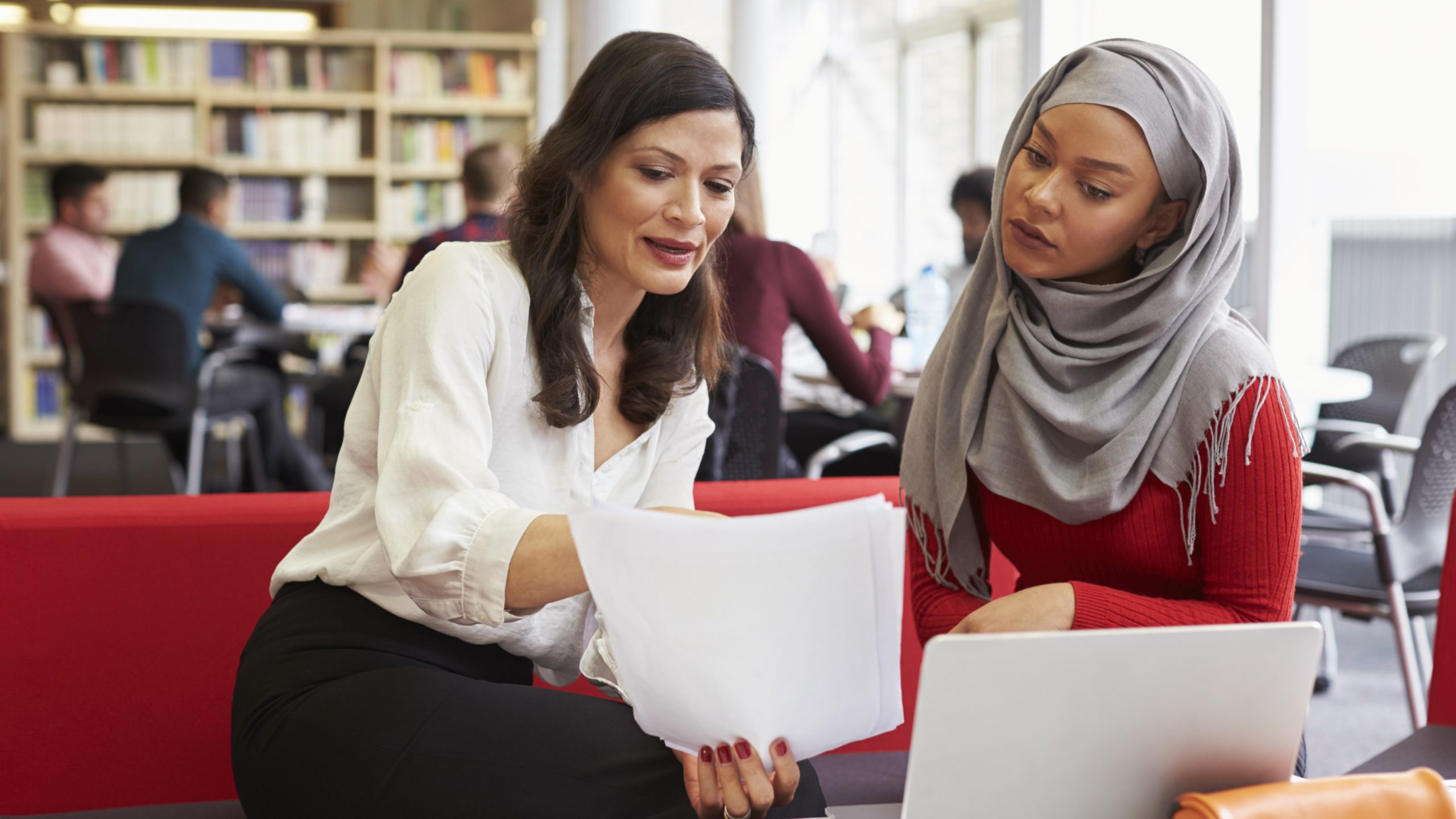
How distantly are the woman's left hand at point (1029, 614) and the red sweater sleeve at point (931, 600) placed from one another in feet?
0.55

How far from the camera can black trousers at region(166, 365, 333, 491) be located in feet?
15.2

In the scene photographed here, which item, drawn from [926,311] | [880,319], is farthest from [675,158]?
[926,311]

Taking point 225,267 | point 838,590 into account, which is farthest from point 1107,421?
point 225,267

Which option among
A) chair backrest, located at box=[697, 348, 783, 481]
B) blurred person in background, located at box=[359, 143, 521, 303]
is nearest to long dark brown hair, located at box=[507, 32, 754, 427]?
chair backrest, located at box=[697, 348, 783, 481]

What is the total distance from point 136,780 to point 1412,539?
6.99 ft

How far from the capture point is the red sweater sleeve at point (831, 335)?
292 cm

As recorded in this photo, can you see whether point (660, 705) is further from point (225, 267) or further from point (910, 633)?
point (225, 267)

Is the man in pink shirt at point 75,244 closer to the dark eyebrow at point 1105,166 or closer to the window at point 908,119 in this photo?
the window at point 908,119

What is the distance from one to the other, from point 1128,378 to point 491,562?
25.6 inches

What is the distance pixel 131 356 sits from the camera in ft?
14.4

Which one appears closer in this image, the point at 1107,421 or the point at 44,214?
the point at 1107,421

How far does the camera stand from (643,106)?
128cm

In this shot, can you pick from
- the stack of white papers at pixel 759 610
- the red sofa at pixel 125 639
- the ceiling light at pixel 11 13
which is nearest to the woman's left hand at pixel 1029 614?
the stack of white papers at pixel 759 610

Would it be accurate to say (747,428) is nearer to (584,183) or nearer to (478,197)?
(584,183)
